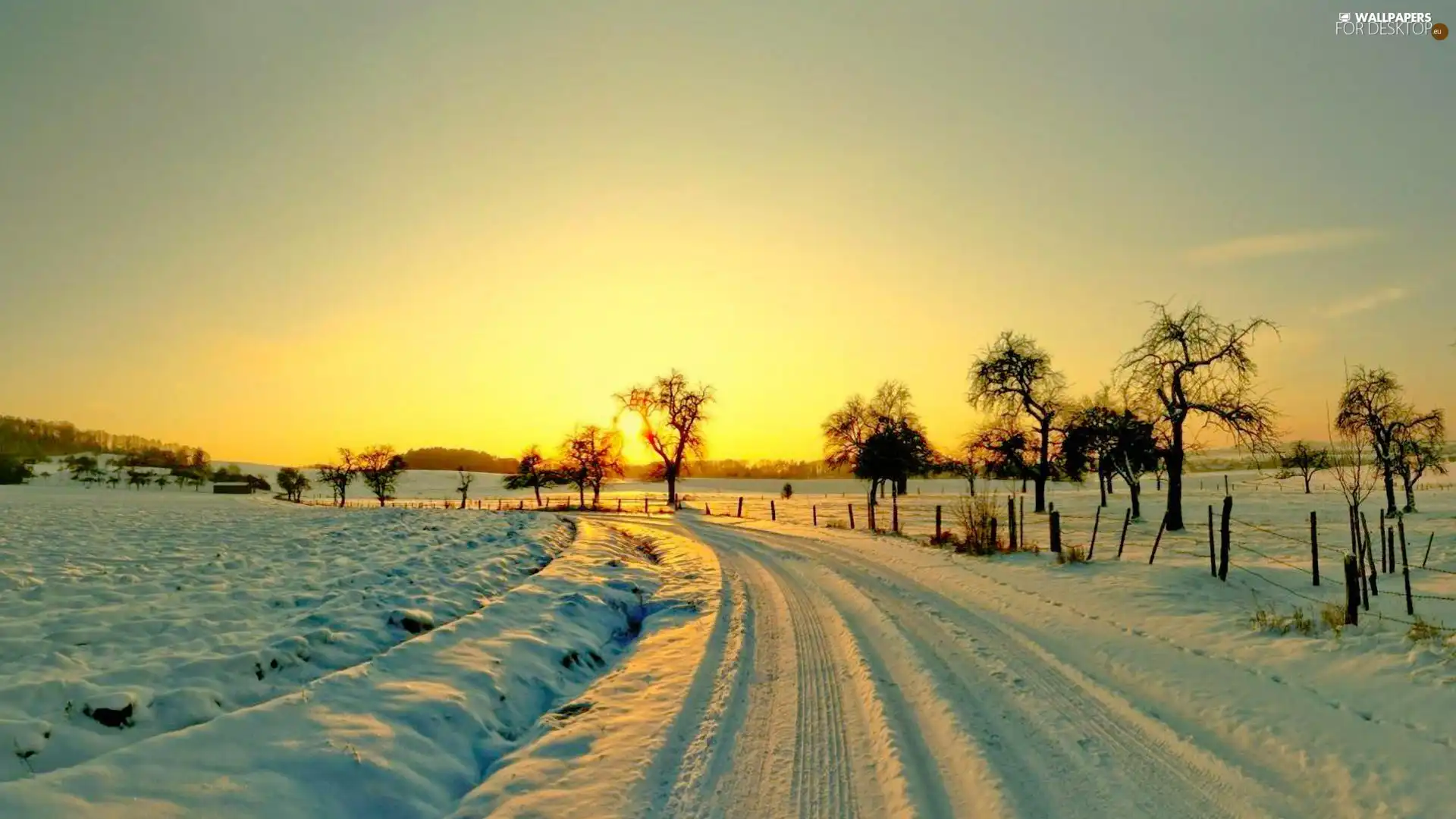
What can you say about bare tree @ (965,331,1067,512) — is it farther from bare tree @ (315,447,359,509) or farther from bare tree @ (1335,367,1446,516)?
bare tree @ (315,447,359,509)

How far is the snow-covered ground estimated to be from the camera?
14.3 feet

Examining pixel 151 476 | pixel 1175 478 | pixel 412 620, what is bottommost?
pixel 151 476

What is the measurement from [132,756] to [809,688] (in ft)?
17.9

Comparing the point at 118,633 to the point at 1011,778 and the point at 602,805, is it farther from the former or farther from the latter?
the point at 1011,778

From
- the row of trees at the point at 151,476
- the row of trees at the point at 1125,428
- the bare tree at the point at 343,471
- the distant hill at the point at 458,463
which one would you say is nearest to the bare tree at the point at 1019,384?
the row of trees at the point at 1125,428

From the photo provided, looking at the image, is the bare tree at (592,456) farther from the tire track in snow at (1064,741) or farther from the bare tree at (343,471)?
the tire track in snow at (1064,741)

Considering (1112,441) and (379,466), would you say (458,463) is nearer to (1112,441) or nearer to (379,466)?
(379,466)

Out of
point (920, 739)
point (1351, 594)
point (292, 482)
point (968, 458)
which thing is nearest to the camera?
point (920, 739)

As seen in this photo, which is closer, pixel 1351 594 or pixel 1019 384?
pixel 1351 594

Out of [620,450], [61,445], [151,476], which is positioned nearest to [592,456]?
[620,450]

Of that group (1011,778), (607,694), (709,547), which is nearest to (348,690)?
(607,694)

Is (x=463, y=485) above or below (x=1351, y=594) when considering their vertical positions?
below

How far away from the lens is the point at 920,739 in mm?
5305

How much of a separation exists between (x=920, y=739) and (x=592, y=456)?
6009cm
